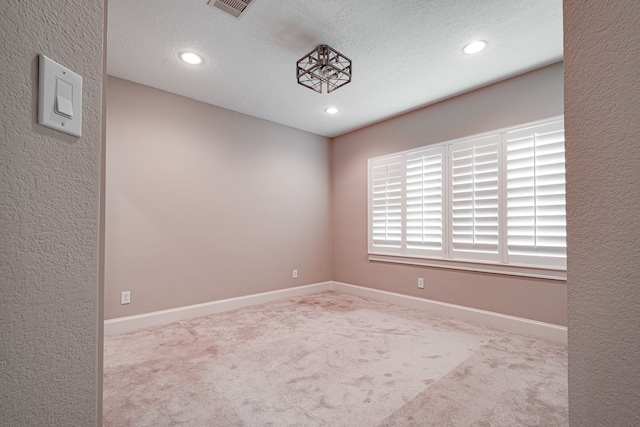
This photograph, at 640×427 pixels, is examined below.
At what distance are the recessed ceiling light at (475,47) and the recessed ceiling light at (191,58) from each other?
2.35 m

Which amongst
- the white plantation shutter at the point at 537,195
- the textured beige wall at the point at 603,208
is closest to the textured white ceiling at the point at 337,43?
the white plantation shutter at the point at 537,195

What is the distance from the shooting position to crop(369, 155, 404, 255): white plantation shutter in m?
4.03

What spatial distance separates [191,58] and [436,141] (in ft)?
9.22

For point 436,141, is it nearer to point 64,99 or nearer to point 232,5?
point 232,5

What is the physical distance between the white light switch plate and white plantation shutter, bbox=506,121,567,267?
3288 millimetres

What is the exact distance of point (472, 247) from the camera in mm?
3295

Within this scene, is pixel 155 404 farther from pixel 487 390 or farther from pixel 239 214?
pixel 239 214

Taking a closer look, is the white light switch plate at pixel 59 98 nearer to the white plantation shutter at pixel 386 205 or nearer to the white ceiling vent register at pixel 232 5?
the white ceiling vent register at pixel 232 5

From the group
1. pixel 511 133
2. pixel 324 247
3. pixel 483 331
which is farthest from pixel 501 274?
pixel 324 247

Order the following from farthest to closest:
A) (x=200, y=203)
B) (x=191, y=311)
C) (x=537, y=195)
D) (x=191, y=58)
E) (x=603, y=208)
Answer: (x=200, y=203) < (x=191, y=311) < (x=537, y=195) < (x=191, y=58) < (x=603, y=208)

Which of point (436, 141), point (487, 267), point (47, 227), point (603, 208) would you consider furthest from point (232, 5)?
point (487, 267)

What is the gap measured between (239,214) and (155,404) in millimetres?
2407

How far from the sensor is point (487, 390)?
6.28ft

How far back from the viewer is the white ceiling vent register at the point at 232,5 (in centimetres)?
199
